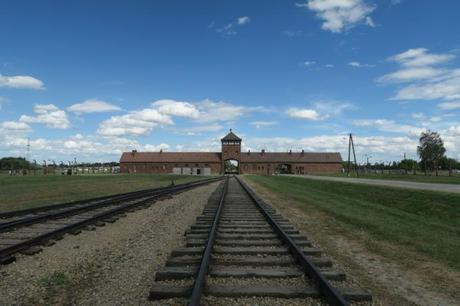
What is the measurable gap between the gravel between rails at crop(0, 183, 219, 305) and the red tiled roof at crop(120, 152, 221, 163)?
366 feet

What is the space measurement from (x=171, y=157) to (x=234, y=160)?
18.9 m

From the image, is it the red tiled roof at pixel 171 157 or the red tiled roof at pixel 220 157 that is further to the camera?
the red tiled roof at pixel 171 157

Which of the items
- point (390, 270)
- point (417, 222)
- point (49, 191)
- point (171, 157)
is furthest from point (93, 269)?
point (171, 157)

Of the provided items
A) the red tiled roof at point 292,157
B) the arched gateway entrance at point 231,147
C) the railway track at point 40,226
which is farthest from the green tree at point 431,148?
the railway track at point 40,226

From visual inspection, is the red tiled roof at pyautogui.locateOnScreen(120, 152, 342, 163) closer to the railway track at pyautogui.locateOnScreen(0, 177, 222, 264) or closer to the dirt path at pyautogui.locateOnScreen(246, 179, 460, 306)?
the railway track at pyautogui.locateOnScreen(0, 177, 222, 264)

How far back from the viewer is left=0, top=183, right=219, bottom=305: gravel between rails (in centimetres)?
529

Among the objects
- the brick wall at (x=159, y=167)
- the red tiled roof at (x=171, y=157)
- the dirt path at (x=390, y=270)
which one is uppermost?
the red tiled roof at (x=171, y=157)

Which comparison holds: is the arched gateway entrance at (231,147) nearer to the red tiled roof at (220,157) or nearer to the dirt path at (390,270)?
the red tiled roof at (220,157)

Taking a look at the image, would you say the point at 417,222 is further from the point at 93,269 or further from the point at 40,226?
the point at 40,226

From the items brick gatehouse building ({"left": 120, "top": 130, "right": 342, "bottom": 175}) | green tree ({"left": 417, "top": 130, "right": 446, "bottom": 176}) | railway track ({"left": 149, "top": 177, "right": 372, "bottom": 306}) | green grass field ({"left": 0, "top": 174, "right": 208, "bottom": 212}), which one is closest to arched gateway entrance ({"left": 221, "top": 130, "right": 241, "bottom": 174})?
brick gatehouse building ({"left": 120, "top": 130, "right": 342, "bottom": 175})

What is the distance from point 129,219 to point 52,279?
7.16 metres

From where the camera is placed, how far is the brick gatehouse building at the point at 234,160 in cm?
12106

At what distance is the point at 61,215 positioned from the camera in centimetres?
1262

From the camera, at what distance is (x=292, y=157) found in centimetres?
12500
